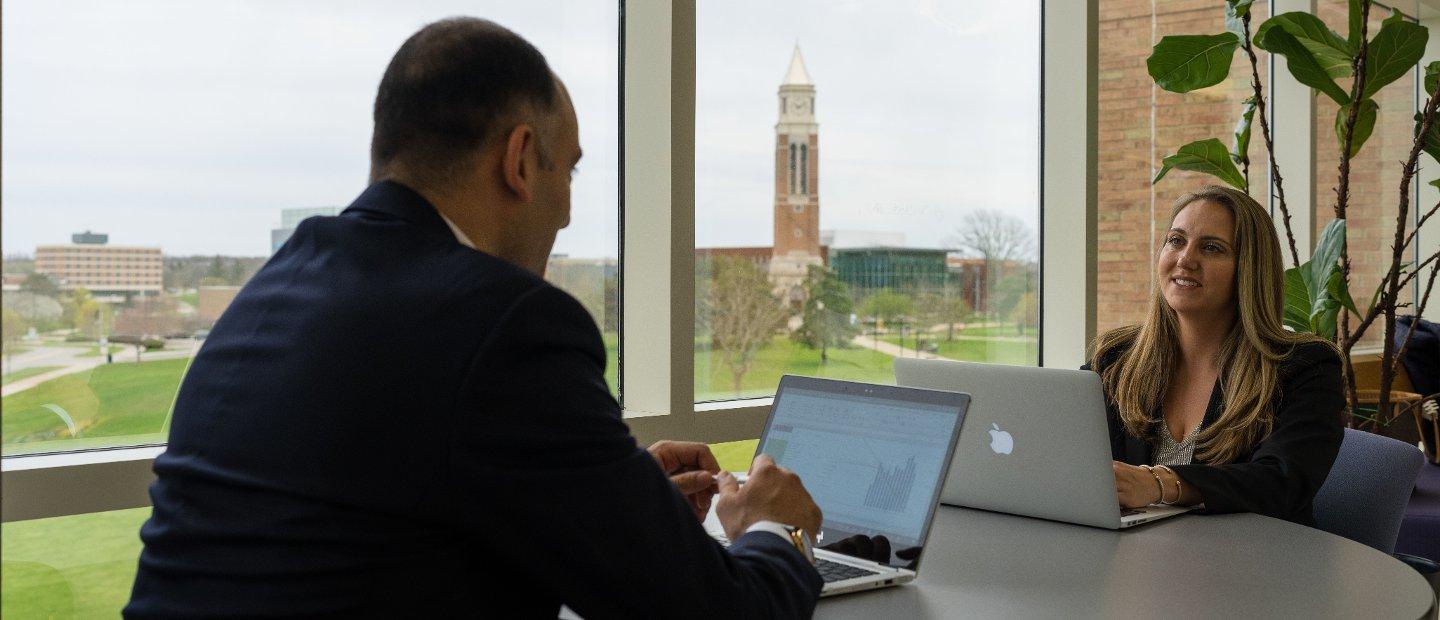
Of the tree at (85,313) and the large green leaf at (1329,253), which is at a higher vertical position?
the large green leaf at (1329,253)

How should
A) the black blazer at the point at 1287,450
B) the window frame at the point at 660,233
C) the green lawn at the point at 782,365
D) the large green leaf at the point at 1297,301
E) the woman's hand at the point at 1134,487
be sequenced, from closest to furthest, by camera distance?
1. the woman's hand at the point at 1134,487
2. the black blazer at the point at 1287,450
3. the window frame at the point at 660,233
4. the green lawn at the point at 782,365
5. the large green leaf at the point at 1297,301

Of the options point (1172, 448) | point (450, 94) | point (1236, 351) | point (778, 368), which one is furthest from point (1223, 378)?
point (450, 94)

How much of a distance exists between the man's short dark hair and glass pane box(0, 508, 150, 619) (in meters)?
1.46

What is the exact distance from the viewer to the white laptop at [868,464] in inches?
63.3

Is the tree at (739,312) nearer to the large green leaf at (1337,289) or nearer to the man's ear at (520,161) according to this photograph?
the large green leaf at (1337,289)

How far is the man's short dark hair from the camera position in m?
1.22

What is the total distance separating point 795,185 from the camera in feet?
12.1

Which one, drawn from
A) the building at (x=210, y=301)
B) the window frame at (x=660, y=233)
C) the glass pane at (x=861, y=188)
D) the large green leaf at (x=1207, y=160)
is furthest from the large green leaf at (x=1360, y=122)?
the building at (x=210, y=301)

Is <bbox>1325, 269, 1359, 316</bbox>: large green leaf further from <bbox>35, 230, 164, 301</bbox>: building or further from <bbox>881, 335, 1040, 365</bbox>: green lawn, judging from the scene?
<bbox>35, 230, 164, 301</bbox>: building

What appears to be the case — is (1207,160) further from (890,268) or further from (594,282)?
(594,282)

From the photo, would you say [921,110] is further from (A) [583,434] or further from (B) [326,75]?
(A) [583,434]

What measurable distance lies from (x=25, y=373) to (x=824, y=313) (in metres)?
2.25

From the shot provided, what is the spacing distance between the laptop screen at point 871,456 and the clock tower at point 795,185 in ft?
6.00

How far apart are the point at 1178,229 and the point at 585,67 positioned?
1.61 metres
